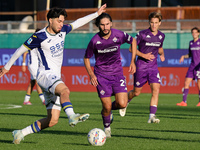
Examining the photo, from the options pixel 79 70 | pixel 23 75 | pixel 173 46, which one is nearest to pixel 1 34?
pixel 23 75

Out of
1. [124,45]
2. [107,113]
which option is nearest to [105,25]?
[107,113]

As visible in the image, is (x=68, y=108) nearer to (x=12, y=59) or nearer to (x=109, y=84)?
(x=12, y=59)

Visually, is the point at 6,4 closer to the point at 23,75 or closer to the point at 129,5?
the point at 129,5

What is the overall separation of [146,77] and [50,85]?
431 centimetres

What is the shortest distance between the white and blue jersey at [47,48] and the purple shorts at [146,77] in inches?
149

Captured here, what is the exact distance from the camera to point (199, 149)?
746 cm

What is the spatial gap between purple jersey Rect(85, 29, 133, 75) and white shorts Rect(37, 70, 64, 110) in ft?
3.77

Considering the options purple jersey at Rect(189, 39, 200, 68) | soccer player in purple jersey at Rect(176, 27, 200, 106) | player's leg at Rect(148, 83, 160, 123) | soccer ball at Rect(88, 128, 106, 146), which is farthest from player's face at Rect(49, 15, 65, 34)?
purple jersey at Rect(189, 39, 200, 68)

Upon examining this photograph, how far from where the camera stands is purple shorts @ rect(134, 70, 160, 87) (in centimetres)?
1135

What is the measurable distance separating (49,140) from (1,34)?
16.8 m

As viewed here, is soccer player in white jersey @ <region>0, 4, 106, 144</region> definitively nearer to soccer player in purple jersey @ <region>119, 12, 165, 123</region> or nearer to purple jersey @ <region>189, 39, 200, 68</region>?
soccer player in purple jersey @ <region>119, 12, 165, 123</region>

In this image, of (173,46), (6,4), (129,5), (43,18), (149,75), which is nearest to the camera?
(149,75)

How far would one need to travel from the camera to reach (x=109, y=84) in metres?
8.88

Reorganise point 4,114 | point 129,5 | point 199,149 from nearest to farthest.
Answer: point 199,149
point 4,114
point 129,5
